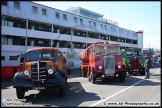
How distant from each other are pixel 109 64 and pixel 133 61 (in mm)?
6614

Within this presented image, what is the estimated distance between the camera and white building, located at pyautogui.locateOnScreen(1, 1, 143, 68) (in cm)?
2778

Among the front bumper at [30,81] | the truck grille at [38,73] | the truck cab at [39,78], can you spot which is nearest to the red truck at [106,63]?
the truck cab at [39,78]

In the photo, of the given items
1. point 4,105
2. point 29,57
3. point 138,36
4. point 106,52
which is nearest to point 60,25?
point 106,52

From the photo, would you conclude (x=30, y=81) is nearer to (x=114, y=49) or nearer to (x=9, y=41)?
(x=114, y=49)

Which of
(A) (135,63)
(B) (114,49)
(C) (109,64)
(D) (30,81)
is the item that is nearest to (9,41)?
(A) (135,63)

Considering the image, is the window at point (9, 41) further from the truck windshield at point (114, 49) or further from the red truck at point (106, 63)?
the truck windshield at point (114, 49)

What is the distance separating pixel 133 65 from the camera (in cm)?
1933

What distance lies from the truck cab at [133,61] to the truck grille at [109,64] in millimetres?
6457

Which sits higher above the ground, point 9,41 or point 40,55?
point 9,41

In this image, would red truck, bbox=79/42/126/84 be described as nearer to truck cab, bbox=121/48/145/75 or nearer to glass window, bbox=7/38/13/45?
truck cab, bbox=121/48/145/75

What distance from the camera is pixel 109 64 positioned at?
13.6 meters

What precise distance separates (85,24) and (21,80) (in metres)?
35.4

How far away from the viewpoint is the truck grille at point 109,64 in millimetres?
13539

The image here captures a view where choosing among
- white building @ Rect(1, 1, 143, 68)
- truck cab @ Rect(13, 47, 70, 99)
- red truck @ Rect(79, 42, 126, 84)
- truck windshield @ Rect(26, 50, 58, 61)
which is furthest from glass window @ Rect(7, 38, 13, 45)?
truck cab @ Rect(13, 47, 70, 99)
